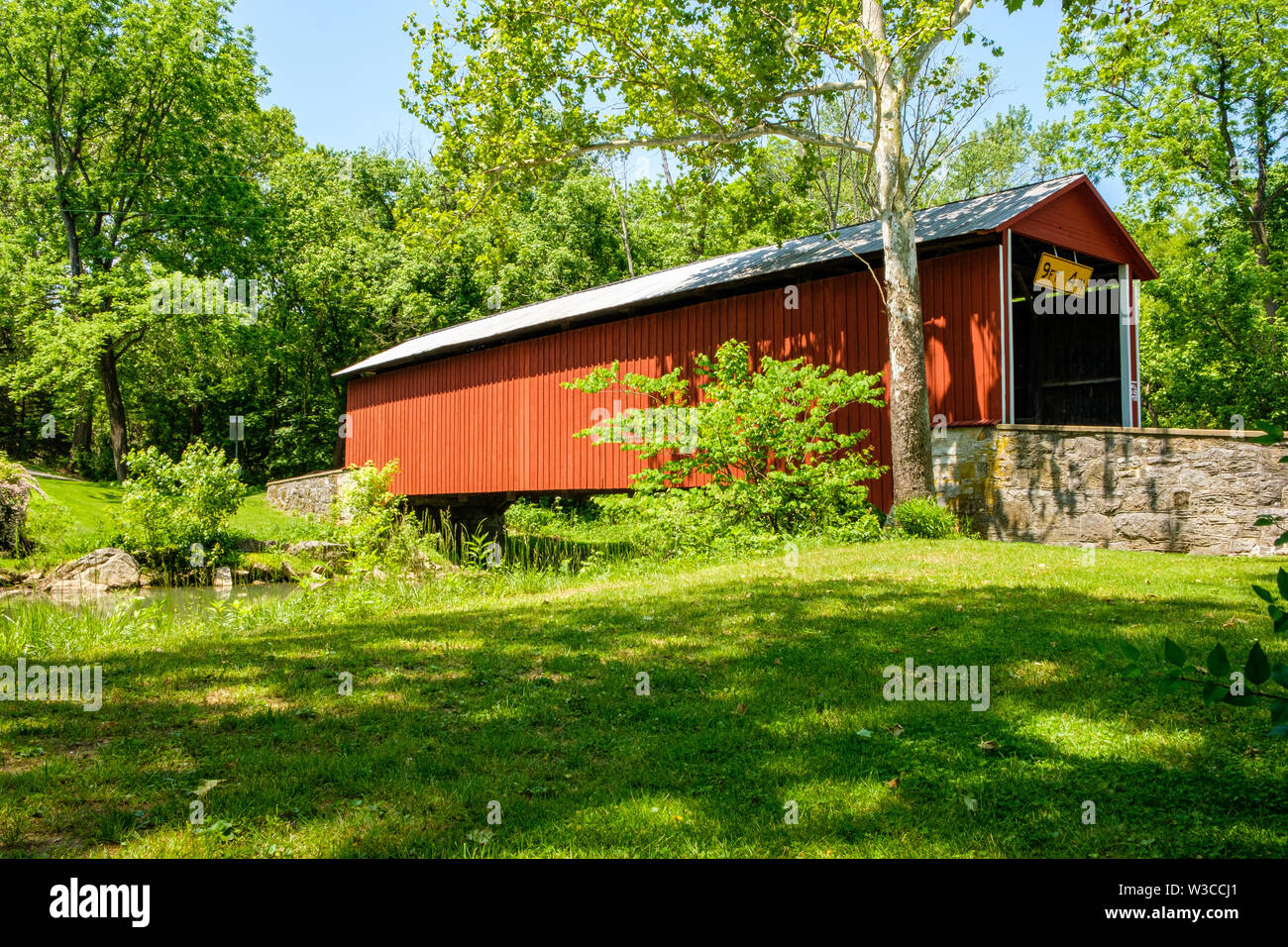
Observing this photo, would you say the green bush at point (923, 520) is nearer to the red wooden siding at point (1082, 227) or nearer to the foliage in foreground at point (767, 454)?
the foliage in foreground at point (767, 454)

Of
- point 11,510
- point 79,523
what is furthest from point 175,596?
point 79,523

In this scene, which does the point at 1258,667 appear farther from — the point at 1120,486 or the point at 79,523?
the point at 79,523

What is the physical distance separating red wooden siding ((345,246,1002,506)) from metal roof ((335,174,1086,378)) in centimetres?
38

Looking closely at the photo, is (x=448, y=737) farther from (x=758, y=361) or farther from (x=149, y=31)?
(x=149, y=31)

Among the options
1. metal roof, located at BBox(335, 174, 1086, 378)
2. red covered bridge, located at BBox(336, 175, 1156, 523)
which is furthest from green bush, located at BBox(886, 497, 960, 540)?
metal roof, located at BBox(335, 174, 1086, 378)

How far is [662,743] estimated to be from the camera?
350cm

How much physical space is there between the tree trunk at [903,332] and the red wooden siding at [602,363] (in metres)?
0.80

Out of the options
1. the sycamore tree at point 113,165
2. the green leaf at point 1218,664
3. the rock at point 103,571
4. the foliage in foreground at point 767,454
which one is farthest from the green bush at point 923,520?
the sycamore tree at point 113,165

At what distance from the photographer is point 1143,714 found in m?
3.61

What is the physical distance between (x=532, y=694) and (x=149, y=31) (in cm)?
2595

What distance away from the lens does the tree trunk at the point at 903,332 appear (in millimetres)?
10602

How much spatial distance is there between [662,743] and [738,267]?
1171 centimetres
